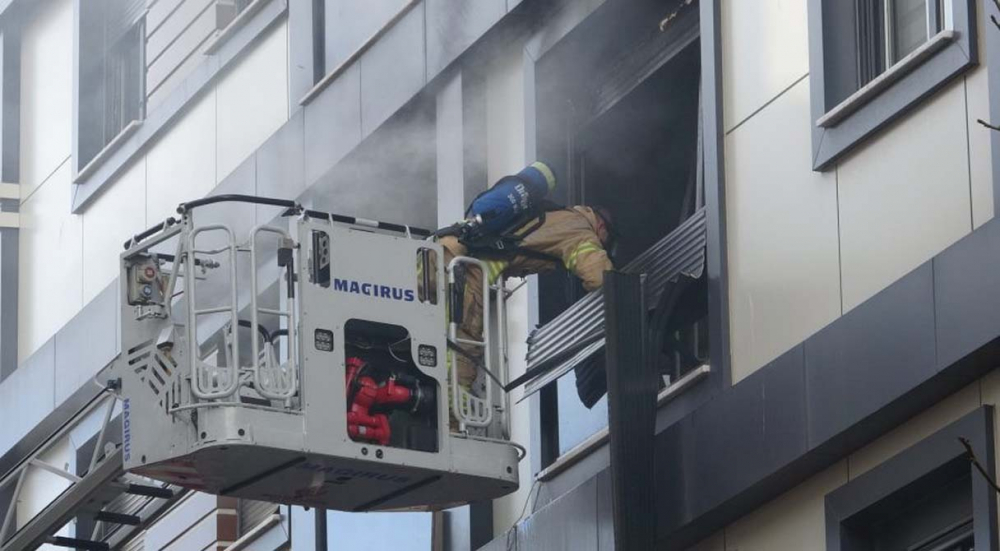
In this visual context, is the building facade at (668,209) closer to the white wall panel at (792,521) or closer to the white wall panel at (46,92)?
the white wall panel at (792,521)

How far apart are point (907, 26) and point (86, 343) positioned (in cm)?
1137

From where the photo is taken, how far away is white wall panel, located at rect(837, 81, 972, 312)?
11.0 metres

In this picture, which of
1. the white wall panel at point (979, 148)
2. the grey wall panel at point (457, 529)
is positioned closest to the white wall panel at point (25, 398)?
the grey wall panel at point (457, 529)

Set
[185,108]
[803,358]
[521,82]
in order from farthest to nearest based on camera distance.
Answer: [185,108] → [521,82] → [803,358]

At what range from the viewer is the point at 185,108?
21.0 metres

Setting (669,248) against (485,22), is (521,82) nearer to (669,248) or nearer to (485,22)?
(485,22)

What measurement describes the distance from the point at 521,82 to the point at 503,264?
203 centimetres

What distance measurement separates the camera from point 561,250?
13.8 m

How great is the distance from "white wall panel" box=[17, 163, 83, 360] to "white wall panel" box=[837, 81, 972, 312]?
12.3 metres

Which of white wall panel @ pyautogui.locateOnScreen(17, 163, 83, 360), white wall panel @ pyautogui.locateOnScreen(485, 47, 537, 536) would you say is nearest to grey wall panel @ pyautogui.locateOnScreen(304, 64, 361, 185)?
white wall panel @ pyautogui.locateOnScreen(485, 47, 537, 536)

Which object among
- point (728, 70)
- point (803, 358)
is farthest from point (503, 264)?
point (803, 358)

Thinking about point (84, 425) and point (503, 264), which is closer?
point (503, 264)

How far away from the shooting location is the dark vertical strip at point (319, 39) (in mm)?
18453

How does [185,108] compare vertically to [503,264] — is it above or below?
above
